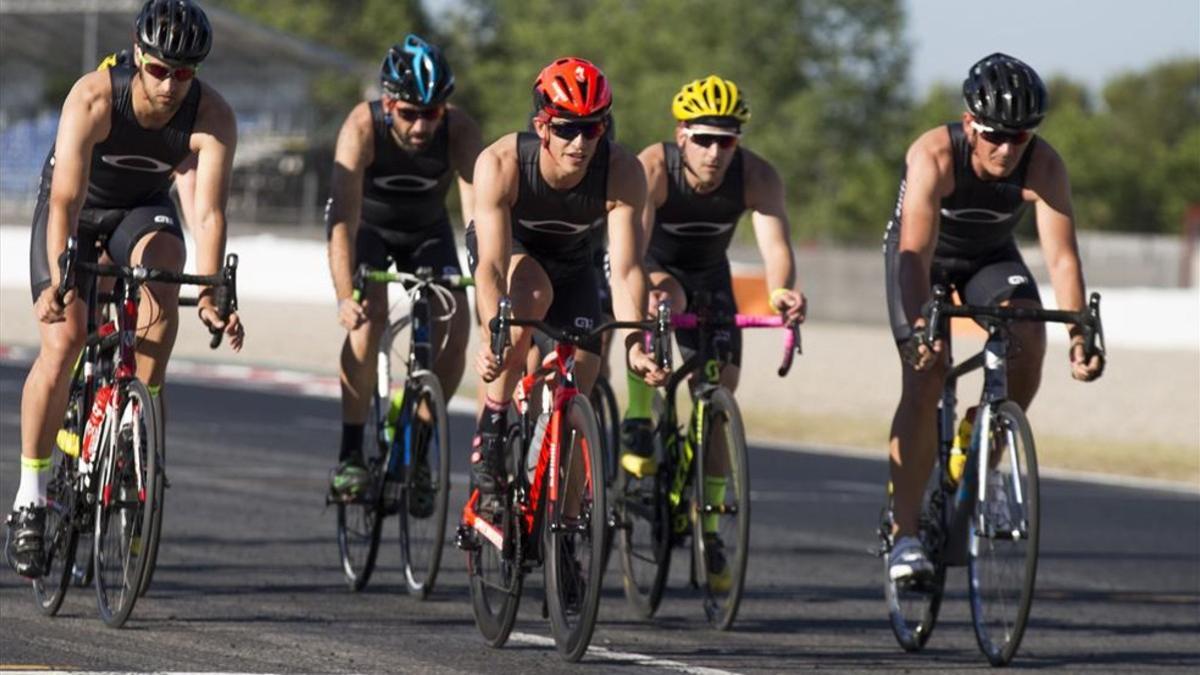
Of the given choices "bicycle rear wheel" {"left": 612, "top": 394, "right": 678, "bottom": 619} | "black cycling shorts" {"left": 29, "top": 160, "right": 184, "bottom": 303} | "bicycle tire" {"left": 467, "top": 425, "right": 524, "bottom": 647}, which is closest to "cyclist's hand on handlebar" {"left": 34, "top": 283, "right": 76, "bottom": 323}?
"black cycling shorts" {"left": 29, "top": 160, "right": 184, "bottom": 303}

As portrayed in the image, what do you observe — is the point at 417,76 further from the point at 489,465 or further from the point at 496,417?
the point at 489,465

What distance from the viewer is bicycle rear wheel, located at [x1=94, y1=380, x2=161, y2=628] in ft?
25.8

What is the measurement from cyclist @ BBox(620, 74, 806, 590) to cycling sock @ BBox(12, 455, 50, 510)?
246cm

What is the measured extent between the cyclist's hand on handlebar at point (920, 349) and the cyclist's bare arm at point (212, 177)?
2339mm

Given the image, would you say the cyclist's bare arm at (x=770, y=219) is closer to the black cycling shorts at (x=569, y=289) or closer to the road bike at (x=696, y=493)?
the road bike at (x=696, y=493)

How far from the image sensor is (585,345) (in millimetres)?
8516

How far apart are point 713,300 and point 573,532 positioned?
240 cm

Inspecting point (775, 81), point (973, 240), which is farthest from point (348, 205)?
point (775, 81)

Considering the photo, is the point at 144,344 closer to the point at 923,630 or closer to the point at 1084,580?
the point at 923,630

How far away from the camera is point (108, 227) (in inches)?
343

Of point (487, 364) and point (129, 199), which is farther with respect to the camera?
point (129, 199)

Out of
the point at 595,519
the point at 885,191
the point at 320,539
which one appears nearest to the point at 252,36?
the point at 885,191

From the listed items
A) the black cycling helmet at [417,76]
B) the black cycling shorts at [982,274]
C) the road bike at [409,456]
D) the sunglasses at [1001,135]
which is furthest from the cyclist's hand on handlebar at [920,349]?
the black cycling helmet at [417,76]

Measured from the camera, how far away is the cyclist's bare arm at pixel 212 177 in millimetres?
8352
